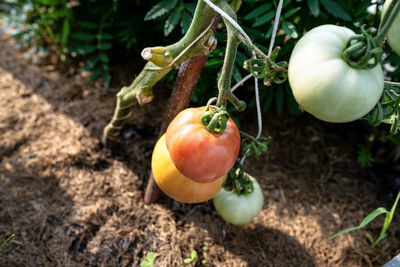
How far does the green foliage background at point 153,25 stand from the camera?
1229 mm

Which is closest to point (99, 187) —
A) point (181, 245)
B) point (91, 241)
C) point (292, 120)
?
point (91, 241)

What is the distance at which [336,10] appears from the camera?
1185 mm

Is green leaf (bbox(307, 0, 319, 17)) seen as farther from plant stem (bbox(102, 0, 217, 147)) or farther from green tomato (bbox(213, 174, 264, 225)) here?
green tomato (bbox(213, 174, 264, 225))

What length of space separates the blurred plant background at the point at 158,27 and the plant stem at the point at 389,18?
0.55 metres

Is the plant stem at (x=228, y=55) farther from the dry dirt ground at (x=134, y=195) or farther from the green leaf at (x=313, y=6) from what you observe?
the dry dirt ground at (x=134, y=195)

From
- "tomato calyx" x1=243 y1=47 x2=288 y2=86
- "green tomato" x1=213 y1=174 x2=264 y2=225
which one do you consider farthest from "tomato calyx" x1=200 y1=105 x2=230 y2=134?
"green tomato" x1=213 y1=174 x2=264 y2=225

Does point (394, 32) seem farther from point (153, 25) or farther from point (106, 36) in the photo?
point (106, 36)

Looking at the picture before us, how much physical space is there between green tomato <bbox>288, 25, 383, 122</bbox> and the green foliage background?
49cm

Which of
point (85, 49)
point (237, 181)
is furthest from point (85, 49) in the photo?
point (237, 181)

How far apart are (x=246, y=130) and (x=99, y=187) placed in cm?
82

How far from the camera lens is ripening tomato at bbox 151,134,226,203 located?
0.88m

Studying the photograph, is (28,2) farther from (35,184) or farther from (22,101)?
(35,184)

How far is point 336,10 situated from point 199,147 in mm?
842

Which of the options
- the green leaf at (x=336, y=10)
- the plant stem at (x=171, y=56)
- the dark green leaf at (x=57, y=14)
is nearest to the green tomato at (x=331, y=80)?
the plant stem at (x=171, y=56)
